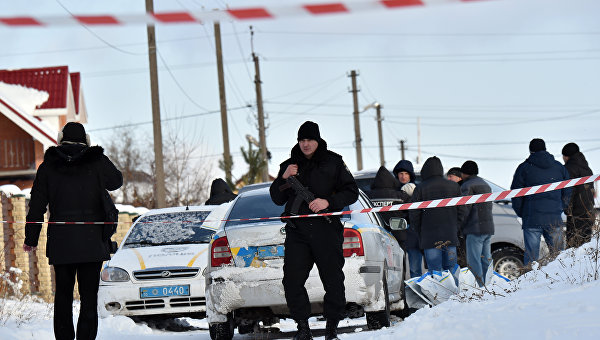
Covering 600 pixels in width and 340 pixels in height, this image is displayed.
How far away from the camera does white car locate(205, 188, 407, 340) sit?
8.90m

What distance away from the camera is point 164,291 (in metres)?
11.4

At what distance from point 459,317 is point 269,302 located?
2.09m

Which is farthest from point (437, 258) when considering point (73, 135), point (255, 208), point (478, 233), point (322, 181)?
point (73, 135)

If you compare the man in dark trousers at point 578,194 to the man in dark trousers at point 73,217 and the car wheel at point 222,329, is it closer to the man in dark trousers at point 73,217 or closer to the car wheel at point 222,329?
the car wheel at point 222,329

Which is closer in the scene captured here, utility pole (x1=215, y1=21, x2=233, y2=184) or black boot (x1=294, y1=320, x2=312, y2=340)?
black boot (x1=294, y1=320, x2=312, y2=340)

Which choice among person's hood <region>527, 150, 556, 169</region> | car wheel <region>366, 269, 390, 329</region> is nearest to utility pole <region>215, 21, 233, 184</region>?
person's hood <region>527, 150, 556, 169</region>

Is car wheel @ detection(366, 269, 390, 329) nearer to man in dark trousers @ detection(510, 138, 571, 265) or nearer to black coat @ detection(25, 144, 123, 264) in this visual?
black coat @ detection(25, 144, 123, 264)

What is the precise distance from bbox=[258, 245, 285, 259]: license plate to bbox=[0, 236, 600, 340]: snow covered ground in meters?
0.98

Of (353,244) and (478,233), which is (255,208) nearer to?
(353,244)

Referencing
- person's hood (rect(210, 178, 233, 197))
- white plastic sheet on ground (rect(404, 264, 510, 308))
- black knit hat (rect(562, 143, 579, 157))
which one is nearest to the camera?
white plastic sheet on ground (rect(404, 264, 510, 308))

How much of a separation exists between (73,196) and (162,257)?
4219 mm

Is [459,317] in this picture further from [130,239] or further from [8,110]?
[8,110]

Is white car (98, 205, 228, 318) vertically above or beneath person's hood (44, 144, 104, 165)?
beneath

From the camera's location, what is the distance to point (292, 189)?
8.14 m
